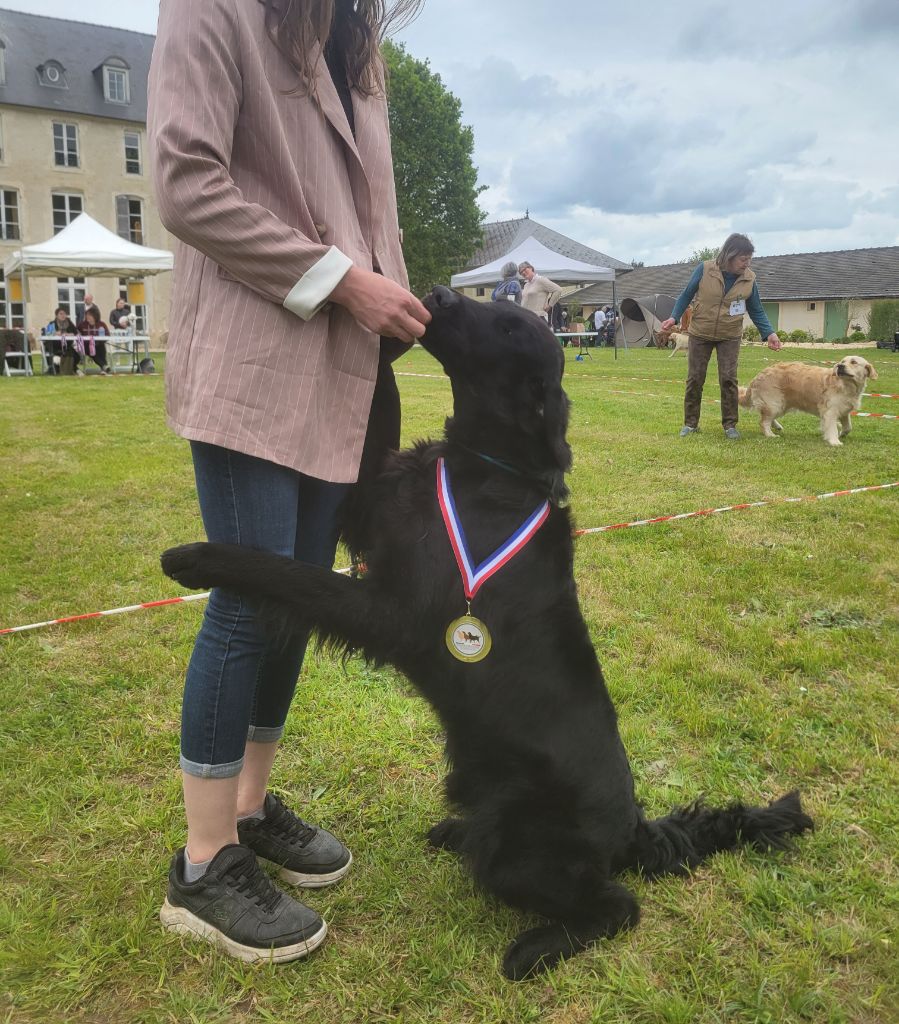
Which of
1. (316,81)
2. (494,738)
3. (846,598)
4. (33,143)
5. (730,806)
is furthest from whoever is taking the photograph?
(33,143)

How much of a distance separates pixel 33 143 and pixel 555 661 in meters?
40.3

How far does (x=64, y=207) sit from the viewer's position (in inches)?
1357

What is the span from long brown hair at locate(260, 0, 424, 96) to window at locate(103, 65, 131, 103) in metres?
40.1

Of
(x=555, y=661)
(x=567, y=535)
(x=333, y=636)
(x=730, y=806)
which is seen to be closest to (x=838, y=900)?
(x=730, y=806)

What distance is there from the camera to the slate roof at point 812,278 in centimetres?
4519

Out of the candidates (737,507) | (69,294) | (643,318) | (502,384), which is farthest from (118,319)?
(643,318)

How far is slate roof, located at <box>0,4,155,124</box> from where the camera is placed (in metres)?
33.6

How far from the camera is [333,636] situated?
1799 mm

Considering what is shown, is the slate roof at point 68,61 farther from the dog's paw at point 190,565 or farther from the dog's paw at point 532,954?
the dog's paw at point 532,954

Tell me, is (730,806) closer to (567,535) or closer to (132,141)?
(567,535)

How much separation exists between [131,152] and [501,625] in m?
39.9

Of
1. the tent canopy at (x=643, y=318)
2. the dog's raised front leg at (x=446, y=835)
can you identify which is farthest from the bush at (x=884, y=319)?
the dog's raised front leg at (x=446, y=835)

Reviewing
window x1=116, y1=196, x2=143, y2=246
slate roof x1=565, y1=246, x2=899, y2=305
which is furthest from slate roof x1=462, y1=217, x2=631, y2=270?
window x1=116, y1=196, x2=143, y2=246

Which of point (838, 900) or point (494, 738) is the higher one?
point (494, 738)
